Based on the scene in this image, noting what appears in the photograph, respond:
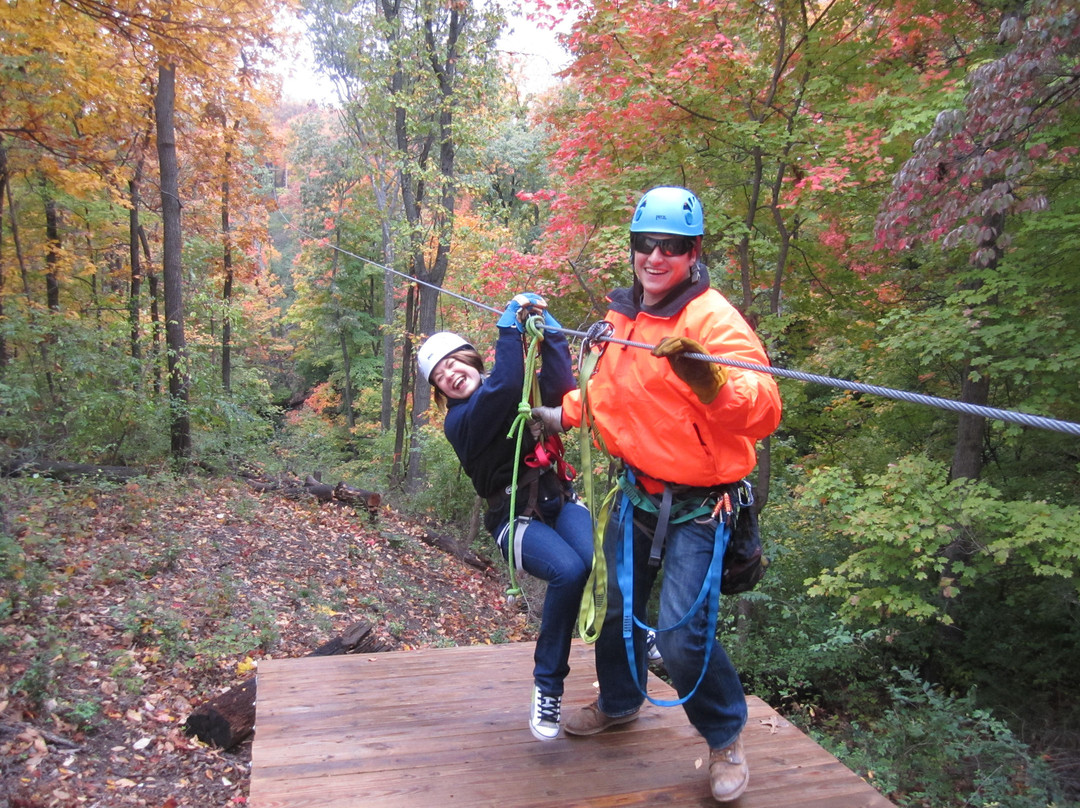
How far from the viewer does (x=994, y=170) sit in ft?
14.3

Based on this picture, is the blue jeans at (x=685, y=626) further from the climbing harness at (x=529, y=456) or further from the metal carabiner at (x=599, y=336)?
the metal carabiner at (x=599, y=336)

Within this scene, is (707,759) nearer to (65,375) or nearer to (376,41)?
(65,375)

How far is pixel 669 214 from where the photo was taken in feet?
7.73

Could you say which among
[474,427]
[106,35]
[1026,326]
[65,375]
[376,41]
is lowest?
[65,375]

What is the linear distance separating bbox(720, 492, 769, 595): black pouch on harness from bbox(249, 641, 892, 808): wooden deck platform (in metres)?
0.81

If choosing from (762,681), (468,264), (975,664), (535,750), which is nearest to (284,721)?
(535,750)

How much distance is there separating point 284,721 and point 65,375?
820cm

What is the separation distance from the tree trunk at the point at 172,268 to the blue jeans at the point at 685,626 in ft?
29.8

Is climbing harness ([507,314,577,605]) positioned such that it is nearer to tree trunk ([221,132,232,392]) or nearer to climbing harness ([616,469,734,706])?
climbing harness ([616,469,734,706])

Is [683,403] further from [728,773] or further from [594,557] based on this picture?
[728,773]

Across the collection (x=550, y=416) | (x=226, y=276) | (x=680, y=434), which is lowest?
(x=226, y=276)

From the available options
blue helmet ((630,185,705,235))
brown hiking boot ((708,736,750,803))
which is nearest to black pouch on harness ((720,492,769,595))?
brown hiking boot ((708,736,750,803))

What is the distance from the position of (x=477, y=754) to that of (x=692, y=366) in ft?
6.14

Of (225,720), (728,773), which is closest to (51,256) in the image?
(225,720)
